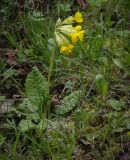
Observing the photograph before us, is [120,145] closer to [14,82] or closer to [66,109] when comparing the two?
[66,109]

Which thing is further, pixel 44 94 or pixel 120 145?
pixel 44 94

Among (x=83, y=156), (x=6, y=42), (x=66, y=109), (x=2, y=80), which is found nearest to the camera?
(x=83, y=156)

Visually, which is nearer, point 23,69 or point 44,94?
point 44,94

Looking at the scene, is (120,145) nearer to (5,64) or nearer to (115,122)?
(115,122)

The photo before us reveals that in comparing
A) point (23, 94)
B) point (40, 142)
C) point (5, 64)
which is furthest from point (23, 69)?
point (40, 142)

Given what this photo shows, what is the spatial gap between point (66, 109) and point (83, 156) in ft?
1.16

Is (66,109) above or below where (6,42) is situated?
below

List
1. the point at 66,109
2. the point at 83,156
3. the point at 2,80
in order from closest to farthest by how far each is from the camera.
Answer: the point at 83,156 → the point at 66,109 → the point at 2,80

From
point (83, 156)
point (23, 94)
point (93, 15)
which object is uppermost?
point (93, 15)

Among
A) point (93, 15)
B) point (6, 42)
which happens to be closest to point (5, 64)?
point (6, 42)

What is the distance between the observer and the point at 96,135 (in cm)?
229

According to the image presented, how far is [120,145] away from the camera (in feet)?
7.37

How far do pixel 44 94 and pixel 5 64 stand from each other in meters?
0.52

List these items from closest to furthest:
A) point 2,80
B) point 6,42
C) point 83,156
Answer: point 83,156 → point 2,80 → point 6,42
